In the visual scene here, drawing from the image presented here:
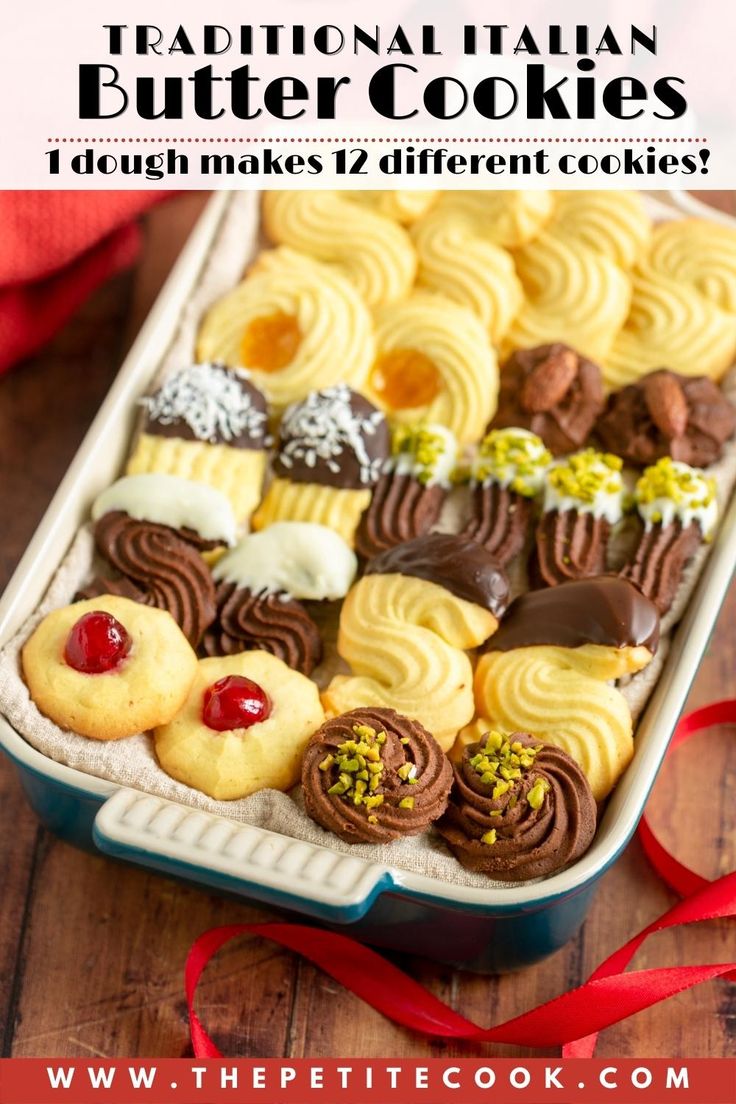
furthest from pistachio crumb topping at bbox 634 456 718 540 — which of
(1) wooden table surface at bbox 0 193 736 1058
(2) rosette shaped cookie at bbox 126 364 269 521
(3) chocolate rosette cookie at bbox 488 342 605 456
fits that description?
(2) rosette shaped cookie at bbox 126 364 269 521

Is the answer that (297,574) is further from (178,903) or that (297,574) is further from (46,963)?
(46,963)

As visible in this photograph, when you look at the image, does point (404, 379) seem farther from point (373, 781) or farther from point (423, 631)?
point (373, 781)

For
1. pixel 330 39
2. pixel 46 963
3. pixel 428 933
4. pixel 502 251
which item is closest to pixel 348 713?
pixel 428 933

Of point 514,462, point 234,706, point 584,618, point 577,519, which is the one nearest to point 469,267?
point 514,462

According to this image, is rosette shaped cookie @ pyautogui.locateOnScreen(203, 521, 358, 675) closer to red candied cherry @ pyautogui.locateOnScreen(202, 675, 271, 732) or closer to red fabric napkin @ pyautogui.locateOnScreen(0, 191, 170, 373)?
red candied cherry @ pyautogui.locateOnScreen(202, 675, 271, 732)

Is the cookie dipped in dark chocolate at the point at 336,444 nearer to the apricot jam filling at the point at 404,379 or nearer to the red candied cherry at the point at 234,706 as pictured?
the apricot jam filling at the point at 404,379

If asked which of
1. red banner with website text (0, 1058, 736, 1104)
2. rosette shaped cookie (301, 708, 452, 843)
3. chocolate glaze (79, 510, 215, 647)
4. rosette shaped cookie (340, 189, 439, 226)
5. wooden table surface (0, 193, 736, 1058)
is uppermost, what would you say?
rosette shaped cookie (340, 189, 439, 226)

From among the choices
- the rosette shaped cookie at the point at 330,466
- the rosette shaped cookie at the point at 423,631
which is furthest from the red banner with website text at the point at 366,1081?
the rosette shaped cookie at the point at 330,466
